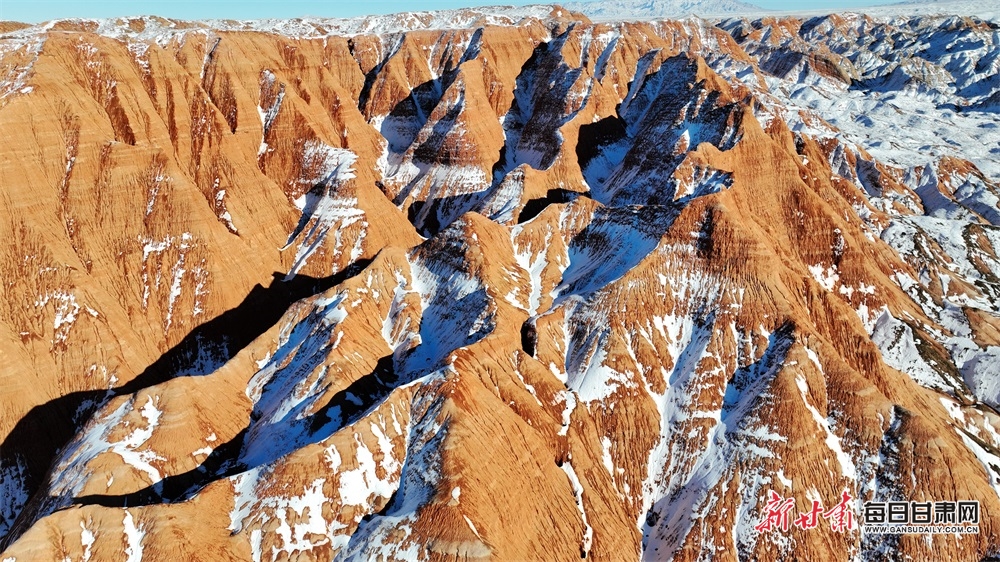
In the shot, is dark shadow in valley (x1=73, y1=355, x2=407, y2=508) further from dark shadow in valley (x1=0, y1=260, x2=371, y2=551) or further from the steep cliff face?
dark shadow in valley (x1=0, y1=260, x2=371, y2=551)

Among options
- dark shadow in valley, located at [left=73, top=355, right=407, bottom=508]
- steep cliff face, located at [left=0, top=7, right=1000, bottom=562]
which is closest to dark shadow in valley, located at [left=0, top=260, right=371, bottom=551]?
steep cliff face, located at [left=0, top=7, right=1000, bottom=562]

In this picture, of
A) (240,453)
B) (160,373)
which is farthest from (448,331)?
(160,373)

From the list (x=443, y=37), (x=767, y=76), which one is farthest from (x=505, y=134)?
(x=767, y=76)

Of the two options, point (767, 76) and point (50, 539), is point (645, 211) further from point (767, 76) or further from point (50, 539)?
point (767, 76)

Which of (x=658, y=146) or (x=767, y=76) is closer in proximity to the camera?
(x=658, y=146)

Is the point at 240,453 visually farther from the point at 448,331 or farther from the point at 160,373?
the point at 160,373
